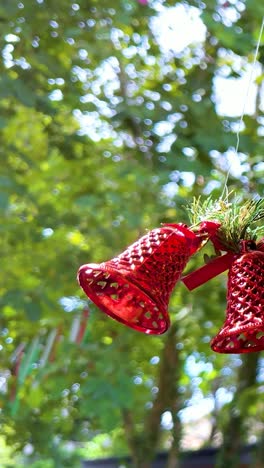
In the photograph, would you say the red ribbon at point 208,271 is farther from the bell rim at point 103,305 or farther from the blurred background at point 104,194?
the blurred background at point 104,194

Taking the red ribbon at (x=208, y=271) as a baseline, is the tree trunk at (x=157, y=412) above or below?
below

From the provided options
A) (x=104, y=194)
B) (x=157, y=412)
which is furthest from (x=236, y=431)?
(x=104, y=194)

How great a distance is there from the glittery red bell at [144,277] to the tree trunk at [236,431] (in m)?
2.24

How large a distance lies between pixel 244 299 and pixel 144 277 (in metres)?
0.11

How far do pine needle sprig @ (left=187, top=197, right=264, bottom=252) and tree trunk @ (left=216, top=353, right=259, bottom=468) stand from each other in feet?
7.36

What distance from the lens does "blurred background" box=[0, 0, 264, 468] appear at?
233 cm

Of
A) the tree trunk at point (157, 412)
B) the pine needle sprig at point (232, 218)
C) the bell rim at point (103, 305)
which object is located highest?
the pine needle sprig at point (232, 218)

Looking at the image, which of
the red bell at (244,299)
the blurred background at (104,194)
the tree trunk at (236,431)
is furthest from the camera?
the tree trunk at (236,431)

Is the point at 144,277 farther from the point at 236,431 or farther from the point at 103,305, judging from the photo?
the point at 236,431

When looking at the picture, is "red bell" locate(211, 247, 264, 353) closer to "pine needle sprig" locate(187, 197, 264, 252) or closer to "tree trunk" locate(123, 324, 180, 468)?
"pine needle sprig" locate(187, 197, 264, 252)

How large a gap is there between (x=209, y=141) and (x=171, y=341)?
3.19 ft

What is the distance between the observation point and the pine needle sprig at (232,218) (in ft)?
3.02

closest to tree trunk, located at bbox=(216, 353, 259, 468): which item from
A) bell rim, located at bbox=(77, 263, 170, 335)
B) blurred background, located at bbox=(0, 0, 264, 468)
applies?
blurred background, located at bbox=(0, 0, 264, 468)

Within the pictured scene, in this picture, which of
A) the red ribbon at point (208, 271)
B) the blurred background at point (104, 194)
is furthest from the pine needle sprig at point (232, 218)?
the blurred background at point (104, 194)
